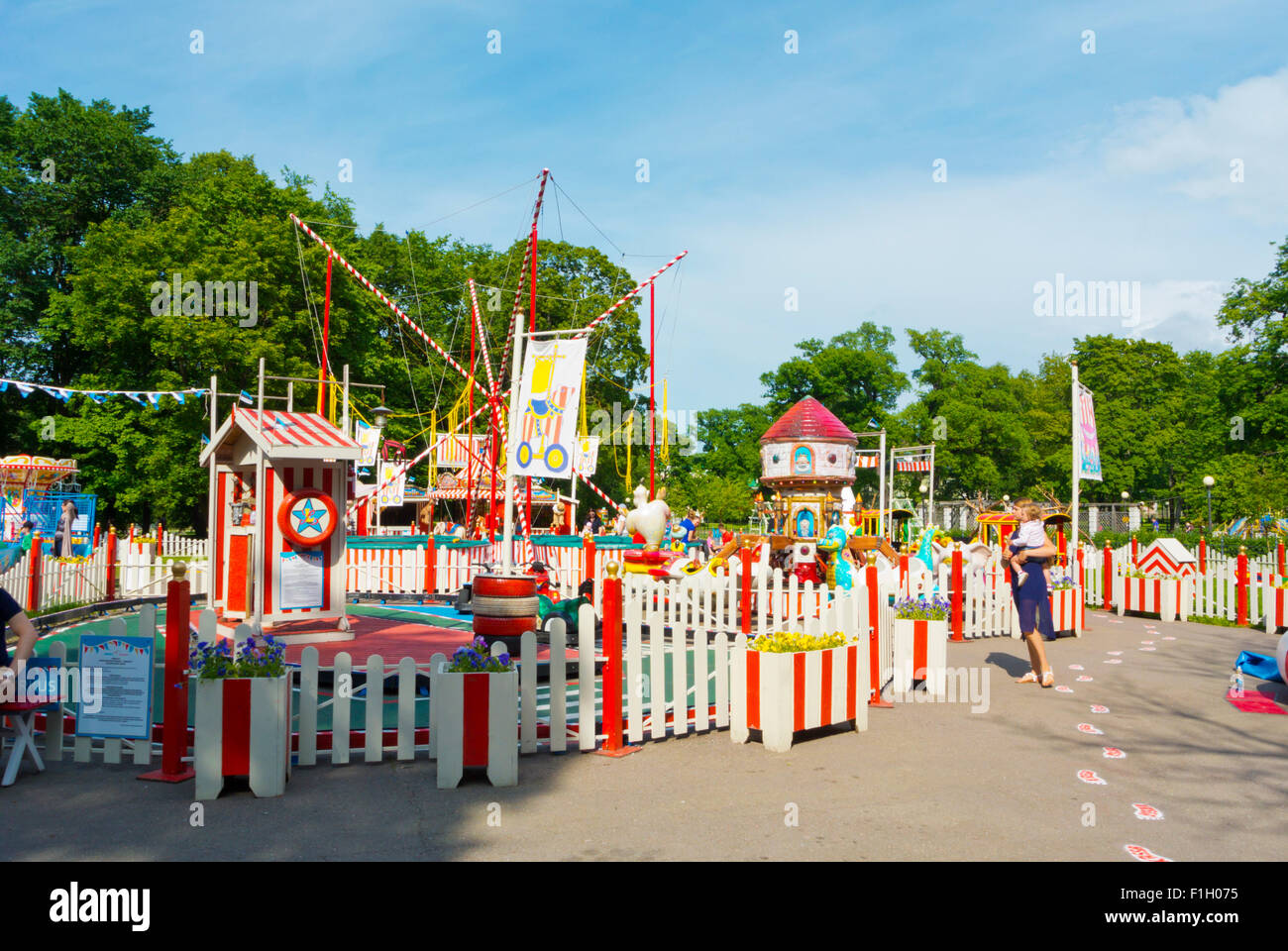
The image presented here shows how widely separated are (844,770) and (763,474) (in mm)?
14964

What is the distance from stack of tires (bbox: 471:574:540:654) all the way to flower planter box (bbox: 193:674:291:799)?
3212mm

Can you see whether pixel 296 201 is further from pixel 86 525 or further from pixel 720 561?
pixel 720 561

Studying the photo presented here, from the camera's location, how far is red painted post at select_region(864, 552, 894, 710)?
358 inches

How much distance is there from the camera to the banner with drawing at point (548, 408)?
11.1 m

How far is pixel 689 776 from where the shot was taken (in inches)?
264

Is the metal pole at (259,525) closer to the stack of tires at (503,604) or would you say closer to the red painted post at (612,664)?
the stack of tires at (503,604)

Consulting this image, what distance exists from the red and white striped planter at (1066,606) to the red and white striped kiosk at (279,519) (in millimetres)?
10878

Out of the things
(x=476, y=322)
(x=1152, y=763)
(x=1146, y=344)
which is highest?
(x=1146, y=344)

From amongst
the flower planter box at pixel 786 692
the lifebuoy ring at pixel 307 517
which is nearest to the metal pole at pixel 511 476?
the flower planter box at pixel 786 692

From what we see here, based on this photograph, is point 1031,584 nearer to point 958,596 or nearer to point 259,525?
point 958,596

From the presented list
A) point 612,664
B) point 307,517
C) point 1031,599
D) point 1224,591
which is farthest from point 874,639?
point 1224,591

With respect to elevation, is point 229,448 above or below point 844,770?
above

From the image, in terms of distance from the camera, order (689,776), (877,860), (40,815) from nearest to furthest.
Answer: (877,860) → (40,815) → (689,776)

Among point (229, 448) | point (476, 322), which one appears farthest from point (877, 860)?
point (476, 322)
